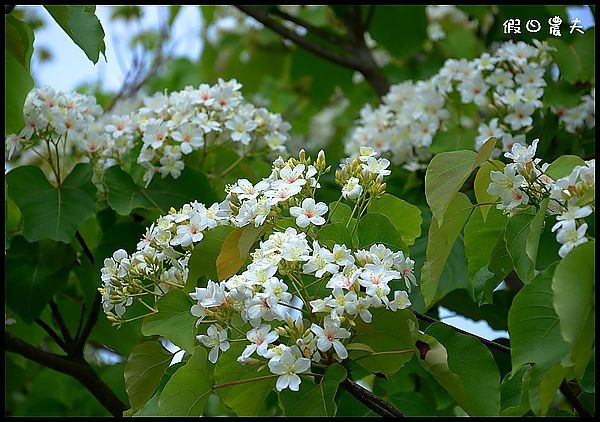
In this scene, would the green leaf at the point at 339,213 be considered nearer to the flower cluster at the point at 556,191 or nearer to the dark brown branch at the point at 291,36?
the flower cluster at the point at 556,191

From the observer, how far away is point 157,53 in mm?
3793

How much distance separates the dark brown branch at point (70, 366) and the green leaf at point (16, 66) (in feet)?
1.72

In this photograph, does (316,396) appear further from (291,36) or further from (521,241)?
(291,36)

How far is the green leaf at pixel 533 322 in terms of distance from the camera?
42.9 inches

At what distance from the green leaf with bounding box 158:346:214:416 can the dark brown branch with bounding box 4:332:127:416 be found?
0.73 m

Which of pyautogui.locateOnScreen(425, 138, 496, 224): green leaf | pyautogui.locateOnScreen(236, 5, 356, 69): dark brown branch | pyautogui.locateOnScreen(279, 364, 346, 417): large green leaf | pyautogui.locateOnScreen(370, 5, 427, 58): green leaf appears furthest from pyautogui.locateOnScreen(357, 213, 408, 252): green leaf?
pyautogui.locateOnScreen(370, 5, 427, 58): green leaf

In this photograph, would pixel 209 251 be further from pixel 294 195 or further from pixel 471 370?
pixel 471 370

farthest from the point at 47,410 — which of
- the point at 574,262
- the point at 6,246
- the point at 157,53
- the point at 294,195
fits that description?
the point at 574,262

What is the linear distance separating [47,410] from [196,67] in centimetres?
205

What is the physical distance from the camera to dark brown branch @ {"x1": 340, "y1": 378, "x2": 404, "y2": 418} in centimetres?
122

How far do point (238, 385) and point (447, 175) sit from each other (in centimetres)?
44

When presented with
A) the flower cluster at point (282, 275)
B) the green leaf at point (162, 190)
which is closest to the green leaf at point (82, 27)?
the green leaf at point (162, 190)

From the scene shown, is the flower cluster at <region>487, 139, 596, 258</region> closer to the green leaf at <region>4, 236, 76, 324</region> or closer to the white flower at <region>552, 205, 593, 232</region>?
the white flower at <region>552, 205, 593, 232</region>

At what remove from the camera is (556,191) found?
117 cm
